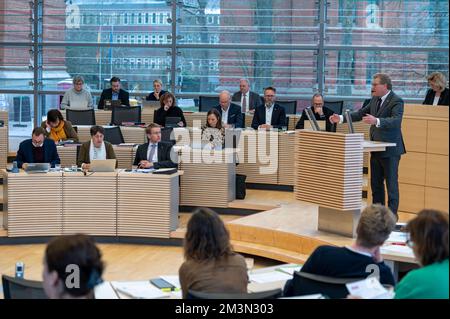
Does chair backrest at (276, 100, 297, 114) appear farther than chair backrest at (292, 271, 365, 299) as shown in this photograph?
Yes

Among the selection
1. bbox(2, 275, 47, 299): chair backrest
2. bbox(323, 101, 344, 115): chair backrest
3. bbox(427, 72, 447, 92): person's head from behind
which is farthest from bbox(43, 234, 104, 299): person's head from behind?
bbox(323, 101, 344, 115): chair backrest

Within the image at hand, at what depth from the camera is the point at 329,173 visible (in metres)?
7.88

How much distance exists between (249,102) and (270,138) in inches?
77.0

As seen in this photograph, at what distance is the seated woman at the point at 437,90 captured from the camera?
951 cm

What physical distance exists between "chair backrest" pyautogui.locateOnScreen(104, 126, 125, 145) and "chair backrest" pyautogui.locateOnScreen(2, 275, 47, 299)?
23.6 ft

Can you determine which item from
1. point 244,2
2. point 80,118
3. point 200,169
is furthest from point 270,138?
point 244,2

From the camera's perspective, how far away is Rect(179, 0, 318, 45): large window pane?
14.4 metres

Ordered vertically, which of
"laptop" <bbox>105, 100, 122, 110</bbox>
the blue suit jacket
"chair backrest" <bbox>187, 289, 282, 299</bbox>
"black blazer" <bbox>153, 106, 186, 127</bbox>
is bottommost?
"chair backrest" <bbox>187, 289, 282, 299</bbox>

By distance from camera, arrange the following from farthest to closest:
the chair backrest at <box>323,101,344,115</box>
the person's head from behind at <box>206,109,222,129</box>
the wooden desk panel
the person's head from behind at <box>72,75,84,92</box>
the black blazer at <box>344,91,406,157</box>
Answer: the person's head from behind at <box>72,75,84,92</box>, the chair backrest at <box>323,101,344,115</box>, the person's head from behind at <box>206,109,222,129</box>, the wooden desk panel, the black blazer at <box>344,91,406,157</box>

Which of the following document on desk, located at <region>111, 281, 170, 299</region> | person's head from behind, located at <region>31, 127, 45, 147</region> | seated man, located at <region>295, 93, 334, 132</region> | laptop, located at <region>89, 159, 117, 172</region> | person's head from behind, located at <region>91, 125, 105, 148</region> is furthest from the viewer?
seated man, located at <region>295, 93, 334, 132</region>

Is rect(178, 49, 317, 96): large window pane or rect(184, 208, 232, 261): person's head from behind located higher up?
rect(178, 49, 317, 96): large window pane

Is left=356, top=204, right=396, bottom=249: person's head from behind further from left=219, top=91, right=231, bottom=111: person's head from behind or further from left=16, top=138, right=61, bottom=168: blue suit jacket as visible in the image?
left=219, top=91, right=231, bottom=111: person's head from behind

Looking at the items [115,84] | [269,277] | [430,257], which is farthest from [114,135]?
[430,257]
